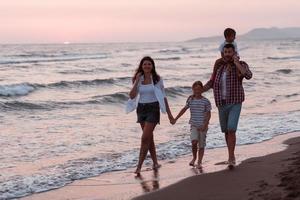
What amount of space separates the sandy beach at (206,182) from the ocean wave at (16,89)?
14.7 m

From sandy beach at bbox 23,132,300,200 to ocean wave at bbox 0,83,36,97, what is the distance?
48.2 ft

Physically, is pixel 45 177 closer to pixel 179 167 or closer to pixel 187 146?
pixel 179 167

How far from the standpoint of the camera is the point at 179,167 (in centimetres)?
794

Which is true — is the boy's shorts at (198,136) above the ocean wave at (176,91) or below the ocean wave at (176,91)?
above

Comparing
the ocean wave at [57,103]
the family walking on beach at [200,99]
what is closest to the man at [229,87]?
the family walking on beach at [200,99]

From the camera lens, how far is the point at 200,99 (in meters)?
7.66

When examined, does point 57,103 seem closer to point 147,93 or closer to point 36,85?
point 36,85

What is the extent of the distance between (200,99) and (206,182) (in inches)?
59.8

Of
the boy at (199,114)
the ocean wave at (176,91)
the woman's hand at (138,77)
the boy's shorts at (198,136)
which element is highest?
the woman's hand at (138,77)

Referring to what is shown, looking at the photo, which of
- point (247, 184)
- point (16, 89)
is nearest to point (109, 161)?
point (247, 184)

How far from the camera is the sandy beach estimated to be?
221 inches

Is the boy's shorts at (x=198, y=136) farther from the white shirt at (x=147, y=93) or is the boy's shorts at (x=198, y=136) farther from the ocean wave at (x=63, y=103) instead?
the ocean wave at (x=63, y=103)

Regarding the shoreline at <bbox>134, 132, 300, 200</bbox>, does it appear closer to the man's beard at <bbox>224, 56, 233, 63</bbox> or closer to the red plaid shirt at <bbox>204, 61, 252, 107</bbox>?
the red plaid shirt at <bbox>204, 61, 252, 107</bbox>

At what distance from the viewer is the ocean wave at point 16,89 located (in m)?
22.1
